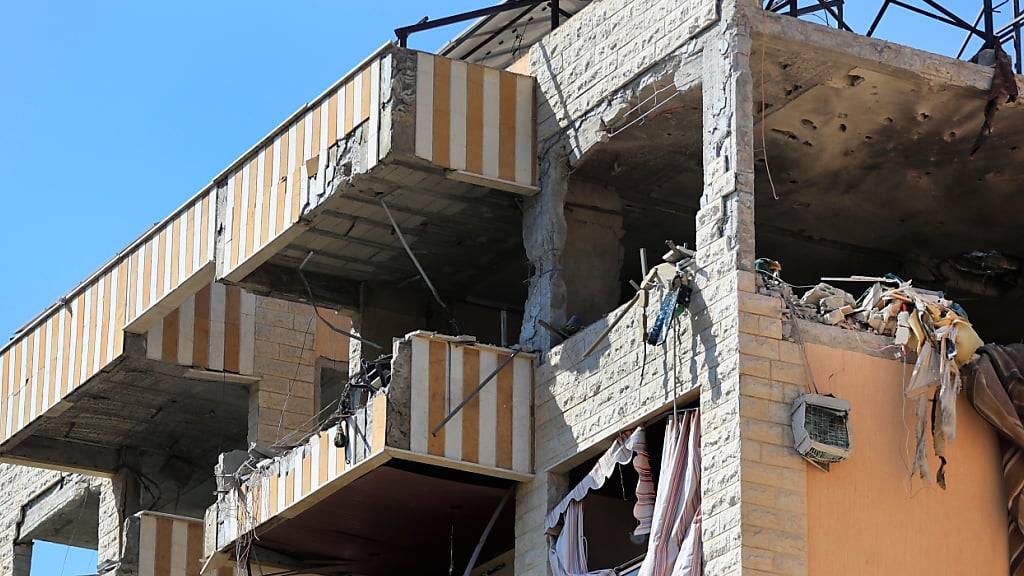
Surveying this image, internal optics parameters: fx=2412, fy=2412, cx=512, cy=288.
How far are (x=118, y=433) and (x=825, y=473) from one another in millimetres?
15259

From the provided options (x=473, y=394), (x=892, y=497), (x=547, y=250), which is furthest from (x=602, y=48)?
(x=892, y=497)

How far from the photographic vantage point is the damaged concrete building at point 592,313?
23281mm

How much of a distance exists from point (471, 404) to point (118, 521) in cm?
1096

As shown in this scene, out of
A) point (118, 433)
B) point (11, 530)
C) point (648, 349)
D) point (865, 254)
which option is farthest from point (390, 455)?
point (11, 530)

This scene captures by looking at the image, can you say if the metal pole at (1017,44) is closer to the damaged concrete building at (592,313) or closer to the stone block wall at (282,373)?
the damaged concrete building at (592,313)

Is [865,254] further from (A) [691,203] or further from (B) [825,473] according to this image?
(B) [825,473]

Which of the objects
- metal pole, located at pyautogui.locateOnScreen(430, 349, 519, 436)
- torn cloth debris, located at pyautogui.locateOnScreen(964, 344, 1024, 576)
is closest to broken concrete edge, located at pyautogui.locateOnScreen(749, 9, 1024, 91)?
torn cloth debris, located at pyautogui.locateOnScreen(964, 344, 1024, 576)

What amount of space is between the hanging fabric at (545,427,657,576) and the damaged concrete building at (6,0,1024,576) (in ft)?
0.12

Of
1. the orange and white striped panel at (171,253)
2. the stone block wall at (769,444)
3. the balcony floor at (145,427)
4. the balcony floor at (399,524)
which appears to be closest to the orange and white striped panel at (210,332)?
the balcony floor at (145,427)

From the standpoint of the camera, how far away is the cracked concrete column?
26750 mm

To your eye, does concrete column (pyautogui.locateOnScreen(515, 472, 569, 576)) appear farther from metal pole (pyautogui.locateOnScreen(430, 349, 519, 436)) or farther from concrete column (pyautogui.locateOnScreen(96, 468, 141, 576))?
concrete column (pyautogui.locateOnScreen(96, 468, 141, 576))

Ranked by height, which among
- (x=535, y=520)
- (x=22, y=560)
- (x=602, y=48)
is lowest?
(x=535, y=520)

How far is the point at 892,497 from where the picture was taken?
2317cm

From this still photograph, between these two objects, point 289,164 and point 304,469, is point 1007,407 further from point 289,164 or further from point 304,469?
point 289,164
